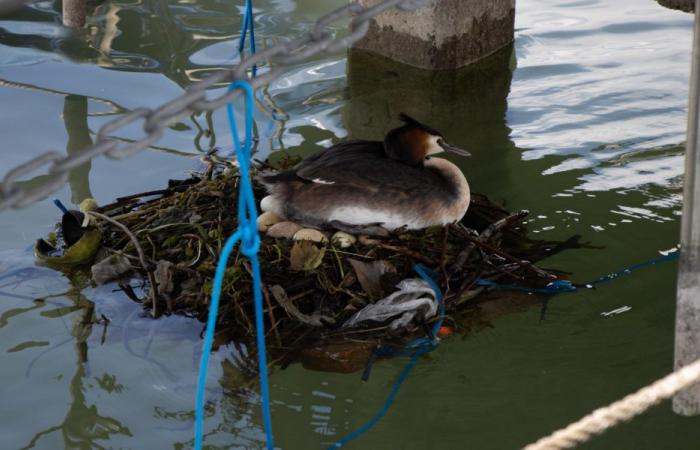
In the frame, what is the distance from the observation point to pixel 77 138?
6875 millimetres

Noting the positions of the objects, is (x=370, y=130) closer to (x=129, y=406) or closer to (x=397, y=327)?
(x=397, y=327)

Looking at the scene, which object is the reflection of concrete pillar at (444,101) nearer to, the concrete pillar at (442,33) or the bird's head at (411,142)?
the concrete pillar at (442,33)

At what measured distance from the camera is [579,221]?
538cm

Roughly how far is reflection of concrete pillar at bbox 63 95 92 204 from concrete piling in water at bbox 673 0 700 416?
365cm

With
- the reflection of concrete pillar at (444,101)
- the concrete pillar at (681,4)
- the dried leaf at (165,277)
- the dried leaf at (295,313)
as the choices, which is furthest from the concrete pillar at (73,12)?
the concrete pillar at (681,4)

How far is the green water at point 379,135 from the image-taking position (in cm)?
397

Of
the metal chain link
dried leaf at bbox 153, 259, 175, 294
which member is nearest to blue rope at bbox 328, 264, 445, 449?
dried leaf at bbox 153, 259, 175, 294

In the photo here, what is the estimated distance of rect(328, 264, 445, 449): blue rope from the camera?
392cm

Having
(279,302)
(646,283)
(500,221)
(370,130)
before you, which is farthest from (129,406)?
(370,130)

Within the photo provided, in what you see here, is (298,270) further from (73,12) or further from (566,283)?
(73,12)

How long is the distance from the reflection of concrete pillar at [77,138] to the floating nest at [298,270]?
1.04 m

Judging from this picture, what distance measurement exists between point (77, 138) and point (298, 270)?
3.00 m

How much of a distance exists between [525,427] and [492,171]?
8.25 ft

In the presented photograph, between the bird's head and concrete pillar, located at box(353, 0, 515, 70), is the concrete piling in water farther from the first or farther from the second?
concrete pillar, located at box(353, 0, 515, 70)
